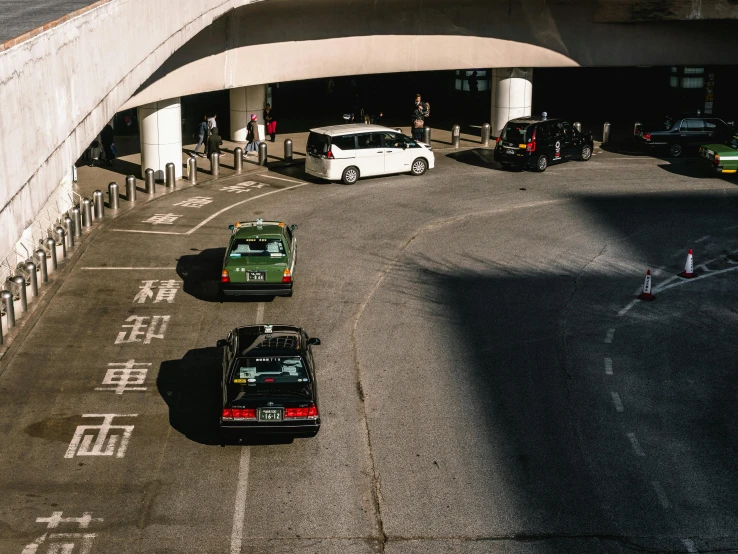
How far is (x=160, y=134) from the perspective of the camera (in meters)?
35.6

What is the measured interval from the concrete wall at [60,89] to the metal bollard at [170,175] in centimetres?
964

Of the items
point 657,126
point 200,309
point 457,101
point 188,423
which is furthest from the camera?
point 457,101

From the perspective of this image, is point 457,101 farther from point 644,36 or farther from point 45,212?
point 45,212

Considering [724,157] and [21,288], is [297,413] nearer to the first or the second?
[21,288]

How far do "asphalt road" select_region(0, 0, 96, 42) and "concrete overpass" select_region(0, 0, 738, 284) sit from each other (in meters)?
1.19

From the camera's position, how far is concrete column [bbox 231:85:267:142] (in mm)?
41281

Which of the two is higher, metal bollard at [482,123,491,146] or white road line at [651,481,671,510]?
metal bollard at [482,123,491,146]

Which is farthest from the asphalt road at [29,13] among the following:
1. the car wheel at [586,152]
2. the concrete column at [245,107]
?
the car wheel at [586,152]

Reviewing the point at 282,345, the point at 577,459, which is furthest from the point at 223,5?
the point at 577,459

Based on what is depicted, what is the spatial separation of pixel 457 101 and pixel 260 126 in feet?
47.9

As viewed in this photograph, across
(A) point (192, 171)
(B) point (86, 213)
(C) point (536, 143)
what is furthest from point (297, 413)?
(C) point (536, 143)

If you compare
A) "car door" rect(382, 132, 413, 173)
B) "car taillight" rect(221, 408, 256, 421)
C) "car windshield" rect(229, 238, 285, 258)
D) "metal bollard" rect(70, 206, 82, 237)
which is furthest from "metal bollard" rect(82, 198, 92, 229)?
"car taillight" rect(221, 408, 256, 421)

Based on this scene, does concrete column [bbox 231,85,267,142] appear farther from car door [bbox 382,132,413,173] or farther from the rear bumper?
the rear bumper

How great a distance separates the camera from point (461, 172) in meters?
37.4
